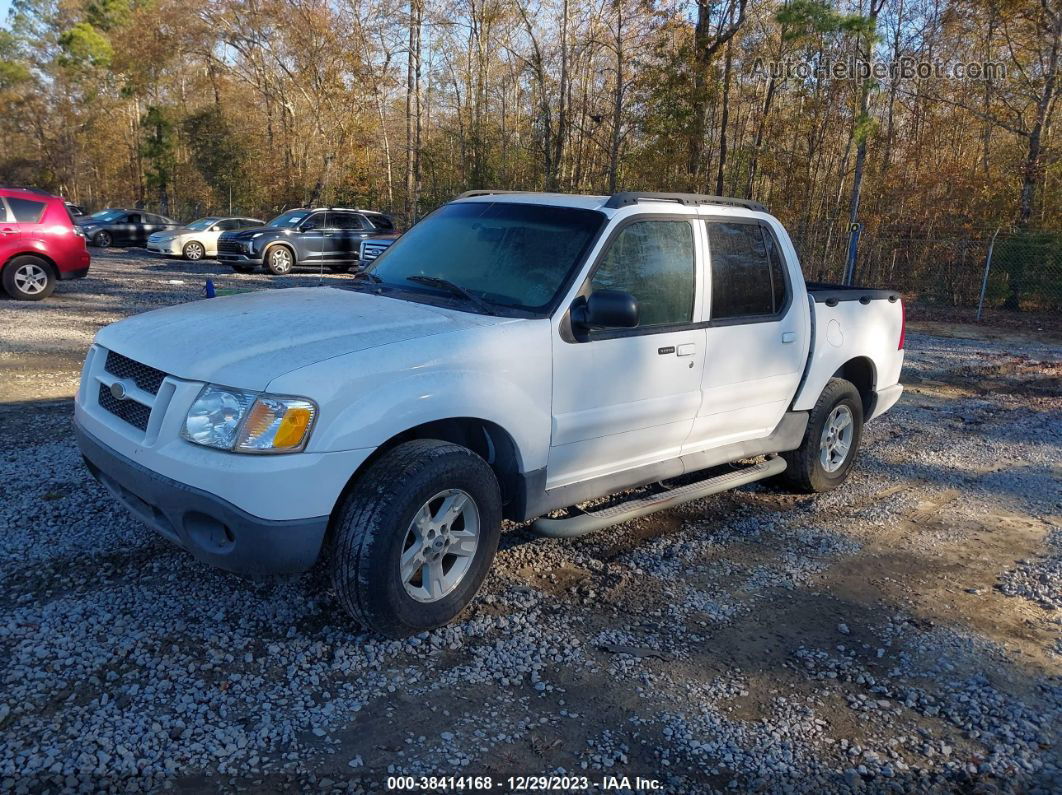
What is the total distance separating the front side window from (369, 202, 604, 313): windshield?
19cm

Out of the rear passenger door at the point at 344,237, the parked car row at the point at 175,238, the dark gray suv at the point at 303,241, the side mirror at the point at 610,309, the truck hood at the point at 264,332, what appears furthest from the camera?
the rear passenger door at the point at 344,237

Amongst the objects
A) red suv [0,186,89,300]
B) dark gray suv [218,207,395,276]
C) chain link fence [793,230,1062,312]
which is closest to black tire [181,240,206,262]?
dark gray suv [218,207,395,276]

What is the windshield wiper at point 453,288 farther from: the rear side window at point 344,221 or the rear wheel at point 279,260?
the rear side window at point 344,221

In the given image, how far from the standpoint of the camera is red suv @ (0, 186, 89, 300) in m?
12.7

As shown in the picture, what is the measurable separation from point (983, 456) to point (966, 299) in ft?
46.2

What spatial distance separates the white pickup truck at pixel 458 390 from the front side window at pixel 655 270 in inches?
0.5

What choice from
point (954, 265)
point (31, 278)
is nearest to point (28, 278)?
point (31, 278)

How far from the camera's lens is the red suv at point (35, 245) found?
12.7 metres

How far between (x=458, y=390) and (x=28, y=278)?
12.6 meters

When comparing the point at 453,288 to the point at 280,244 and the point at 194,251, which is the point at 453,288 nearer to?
the point at 280,244

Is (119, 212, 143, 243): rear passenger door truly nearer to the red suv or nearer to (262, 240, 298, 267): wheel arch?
(262, 240, 298, 267): wheel arch

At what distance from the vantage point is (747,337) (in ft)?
15.8

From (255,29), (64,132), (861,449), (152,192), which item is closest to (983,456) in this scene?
(861,449)

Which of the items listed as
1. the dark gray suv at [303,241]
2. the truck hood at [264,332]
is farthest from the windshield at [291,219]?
the truck hood at [264,332]
